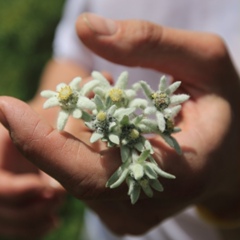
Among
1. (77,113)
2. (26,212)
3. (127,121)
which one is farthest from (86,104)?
(26,212)

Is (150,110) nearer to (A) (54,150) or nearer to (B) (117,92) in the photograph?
(B) (117,92)

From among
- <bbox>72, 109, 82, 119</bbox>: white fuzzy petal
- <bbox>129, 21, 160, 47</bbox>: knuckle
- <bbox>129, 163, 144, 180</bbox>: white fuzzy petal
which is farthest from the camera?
<bbox>129, 21, 160, 47</bbox>: knuckle

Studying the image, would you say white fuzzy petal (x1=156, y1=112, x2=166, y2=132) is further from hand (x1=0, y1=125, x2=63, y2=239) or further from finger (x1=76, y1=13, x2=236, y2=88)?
hand (x1=0, y1=125, x2=63, y2=239)

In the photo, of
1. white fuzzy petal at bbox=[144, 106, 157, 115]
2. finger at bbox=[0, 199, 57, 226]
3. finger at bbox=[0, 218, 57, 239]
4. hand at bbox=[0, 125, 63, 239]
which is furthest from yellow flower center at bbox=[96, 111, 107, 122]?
finger at bbox=[0, 218, 57, 239]

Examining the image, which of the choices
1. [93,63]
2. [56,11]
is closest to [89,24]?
[93,63]

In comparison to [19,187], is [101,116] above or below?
above

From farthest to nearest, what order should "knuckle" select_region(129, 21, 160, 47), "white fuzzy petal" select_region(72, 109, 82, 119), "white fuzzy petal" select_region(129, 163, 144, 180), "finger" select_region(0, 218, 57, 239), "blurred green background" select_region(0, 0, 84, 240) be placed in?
"blurred green background" select_region(0, 0, 84, 240)
"finger" select_region(0, 218, 57, 239)
"knuckle" select_region(129, 21, 160, 47)
"white fuzzy petal" select_region(72, 109, 82, 119)
"white fuzzy petal" select_region(129, 163, 144, 180)

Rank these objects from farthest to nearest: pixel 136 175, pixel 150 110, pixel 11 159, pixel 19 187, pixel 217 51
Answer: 1. pixel 11 159
2. pixel 19 187
3. pixel 217 51
4. pixel 150 110
5. pixel 136 175
